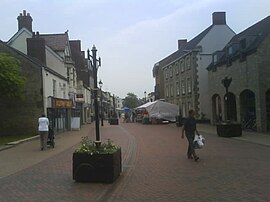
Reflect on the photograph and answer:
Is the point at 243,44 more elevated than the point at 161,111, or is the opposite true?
the point at 243,44

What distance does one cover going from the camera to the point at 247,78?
97.4 ft

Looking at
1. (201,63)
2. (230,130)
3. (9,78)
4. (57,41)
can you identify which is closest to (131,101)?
(201,63)

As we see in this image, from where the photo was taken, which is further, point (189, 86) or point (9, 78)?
point (189, 86)

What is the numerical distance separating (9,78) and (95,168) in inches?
706

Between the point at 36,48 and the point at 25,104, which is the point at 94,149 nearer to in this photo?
the point at 25,104

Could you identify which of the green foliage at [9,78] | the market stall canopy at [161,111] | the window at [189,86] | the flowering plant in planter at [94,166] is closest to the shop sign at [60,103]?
the green foliage at [9,78]

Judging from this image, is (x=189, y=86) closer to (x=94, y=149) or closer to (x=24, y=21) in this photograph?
(x=24, y=21)

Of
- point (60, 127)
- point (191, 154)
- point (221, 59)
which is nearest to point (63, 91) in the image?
point (60, 127)

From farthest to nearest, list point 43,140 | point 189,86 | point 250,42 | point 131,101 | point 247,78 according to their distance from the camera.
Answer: point 131,101, point 189,86, point 250,42, point 247,78, point 43,140

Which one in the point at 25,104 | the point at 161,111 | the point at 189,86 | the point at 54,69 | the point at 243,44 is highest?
the point at 243,44

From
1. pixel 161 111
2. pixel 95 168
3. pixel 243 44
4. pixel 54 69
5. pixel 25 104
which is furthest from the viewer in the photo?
pixel 161 111

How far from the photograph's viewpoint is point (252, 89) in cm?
2877

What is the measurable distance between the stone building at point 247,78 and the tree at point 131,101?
352 ft

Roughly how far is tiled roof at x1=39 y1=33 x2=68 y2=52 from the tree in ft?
326
